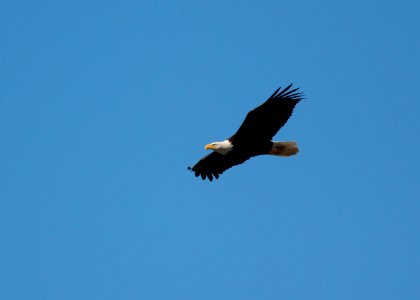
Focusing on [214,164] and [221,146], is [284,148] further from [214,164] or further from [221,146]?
[214,164]

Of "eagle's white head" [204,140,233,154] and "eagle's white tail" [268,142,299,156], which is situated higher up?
"eagle's white head" [204,140,233,154]

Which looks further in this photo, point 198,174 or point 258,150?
point 198,174

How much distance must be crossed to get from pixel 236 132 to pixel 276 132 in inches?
28.7

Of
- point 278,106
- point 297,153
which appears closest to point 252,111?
point 278,106

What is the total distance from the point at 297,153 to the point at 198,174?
2.19m

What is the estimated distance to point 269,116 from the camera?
16.6m

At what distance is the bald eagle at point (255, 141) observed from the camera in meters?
16.5

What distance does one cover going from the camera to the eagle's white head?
17.4 metres

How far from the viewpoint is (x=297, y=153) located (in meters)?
17.5

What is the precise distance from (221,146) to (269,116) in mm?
1321

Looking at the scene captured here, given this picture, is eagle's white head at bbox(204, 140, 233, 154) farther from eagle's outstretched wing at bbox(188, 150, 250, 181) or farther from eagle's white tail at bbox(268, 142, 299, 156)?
eagle's white tail at bbox(268, 142, 299, 156)

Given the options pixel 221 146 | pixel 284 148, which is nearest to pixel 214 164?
pixel 221 146

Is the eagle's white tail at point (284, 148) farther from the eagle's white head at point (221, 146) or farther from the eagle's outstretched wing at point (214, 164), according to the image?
the eagle's white head at point (221, 146)

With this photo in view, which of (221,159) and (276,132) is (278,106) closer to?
(276,132)
